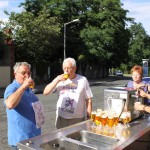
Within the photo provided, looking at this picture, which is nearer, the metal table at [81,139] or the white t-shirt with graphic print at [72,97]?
the metal table at [81,139]

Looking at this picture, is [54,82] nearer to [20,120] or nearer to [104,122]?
[20,120]

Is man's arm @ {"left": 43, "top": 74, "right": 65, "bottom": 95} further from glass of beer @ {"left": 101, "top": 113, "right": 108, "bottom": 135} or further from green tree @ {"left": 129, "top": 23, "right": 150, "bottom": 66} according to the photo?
green tree @ {"left": 129, "top": 23, "right": 150, "bottom": 66}

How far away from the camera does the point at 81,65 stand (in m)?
40.4

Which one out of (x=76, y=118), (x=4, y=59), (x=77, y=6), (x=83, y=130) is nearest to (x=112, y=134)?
(x=83, y=130)

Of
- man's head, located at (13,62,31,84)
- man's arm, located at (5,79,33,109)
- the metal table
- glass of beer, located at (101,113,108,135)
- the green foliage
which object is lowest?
the metal table

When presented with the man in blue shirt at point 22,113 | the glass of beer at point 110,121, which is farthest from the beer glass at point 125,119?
the man in blue shirt at point 22,113

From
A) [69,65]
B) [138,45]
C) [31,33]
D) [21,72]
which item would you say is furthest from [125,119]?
[138,45]

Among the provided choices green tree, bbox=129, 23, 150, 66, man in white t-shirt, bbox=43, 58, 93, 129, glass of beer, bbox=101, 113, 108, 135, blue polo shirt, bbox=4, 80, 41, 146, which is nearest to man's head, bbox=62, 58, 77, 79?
man in white t-shirt, bbox=43, 58, 93, 129

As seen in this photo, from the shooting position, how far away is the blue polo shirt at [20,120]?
3.44 meters

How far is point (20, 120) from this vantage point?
3453 millimetres

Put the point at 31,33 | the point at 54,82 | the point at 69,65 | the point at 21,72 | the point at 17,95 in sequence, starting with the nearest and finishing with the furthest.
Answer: the point at 17,95
the point at 21,72
the point at 54,82
the point at 69,65
the point at 31,33

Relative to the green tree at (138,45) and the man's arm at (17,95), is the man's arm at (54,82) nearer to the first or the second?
the man's arm at (17,95)

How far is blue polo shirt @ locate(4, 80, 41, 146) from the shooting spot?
344cm

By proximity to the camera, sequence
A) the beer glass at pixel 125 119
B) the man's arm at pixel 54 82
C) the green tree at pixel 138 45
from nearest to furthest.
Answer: the beer glass at pixel 125 119 → the man's arm at pixel 54 82 → the green tree at pixel 138 45
